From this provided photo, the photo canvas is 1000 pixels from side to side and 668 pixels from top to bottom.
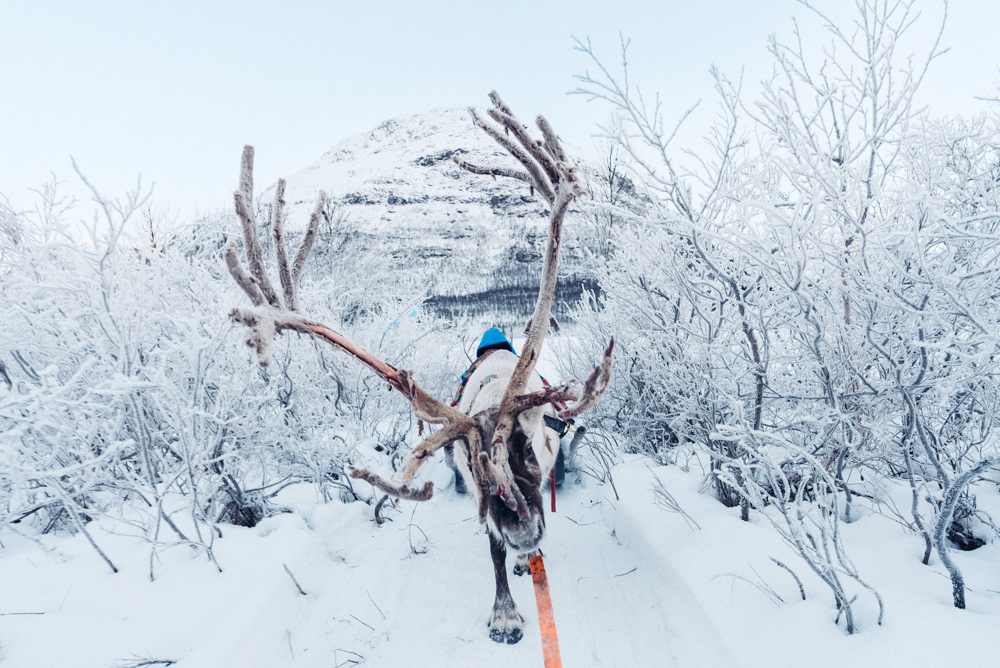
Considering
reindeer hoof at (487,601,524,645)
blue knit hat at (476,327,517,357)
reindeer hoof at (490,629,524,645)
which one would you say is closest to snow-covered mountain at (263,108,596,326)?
blue knit hat at (476,327,517,357)

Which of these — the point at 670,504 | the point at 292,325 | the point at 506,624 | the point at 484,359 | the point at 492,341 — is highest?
the point at 292,325

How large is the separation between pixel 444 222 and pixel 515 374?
38.0 metres

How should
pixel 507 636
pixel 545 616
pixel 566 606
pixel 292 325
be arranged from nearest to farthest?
pixel 292 325 → pixel 507 636 → pixel 545 616 → pixel 566 606

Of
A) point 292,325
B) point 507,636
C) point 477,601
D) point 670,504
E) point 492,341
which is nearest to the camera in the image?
point 292,325

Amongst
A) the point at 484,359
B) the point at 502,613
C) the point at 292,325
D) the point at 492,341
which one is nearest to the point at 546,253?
the point at 292,325

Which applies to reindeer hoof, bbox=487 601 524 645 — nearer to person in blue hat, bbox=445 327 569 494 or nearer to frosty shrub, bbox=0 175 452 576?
person in blue hat, bbox=445 327 569 494

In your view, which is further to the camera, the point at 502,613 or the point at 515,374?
the point at 502,613

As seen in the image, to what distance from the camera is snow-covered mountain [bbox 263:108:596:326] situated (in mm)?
26609

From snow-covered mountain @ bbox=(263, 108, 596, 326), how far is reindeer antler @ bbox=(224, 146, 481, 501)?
27.6 feet

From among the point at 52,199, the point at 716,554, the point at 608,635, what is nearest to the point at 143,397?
the point at 52,199

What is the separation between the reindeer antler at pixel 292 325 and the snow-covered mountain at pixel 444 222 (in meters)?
8.42

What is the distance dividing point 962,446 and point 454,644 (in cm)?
370

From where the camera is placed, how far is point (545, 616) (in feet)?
9.41

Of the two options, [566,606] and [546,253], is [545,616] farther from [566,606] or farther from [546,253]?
[546,253]
